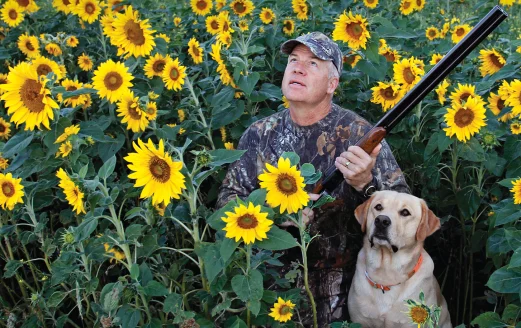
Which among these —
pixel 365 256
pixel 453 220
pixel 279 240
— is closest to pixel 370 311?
pixel 365 256

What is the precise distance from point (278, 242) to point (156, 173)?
51 cm

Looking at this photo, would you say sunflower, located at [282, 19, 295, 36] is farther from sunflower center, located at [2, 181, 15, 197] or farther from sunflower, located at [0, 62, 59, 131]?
sunflower center, located at [2, 181, 15, 197]

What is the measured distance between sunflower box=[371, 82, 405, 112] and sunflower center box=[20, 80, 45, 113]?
6.04 ft

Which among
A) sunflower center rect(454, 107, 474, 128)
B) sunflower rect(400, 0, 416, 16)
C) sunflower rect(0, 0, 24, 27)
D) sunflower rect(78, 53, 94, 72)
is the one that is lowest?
sunflower rect(78, 53, 94, 72)

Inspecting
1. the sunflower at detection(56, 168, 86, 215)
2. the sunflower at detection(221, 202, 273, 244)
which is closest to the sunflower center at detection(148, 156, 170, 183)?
the sunflower at detection(221, 202, 273, 244)

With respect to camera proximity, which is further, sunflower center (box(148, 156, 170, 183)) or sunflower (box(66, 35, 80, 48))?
sunflower (box(66, 35, 80, 48))

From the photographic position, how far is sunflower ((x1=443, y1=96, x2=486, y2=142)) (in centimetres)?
331

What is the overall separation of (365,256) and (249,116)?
1518 millimetres

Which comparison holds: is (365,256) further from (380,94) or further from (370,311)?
(380,94)

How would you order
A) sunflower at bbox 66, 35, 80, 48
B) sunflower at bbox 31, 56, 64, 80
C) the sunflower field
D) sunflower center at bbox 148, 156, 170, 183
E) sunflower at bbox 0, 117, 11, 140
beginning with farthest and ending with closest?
1. sunflower at bbox 66, 35, 80, 48
2. sunflower at bbox 0, 117, 11, 140
3. sunflower at bbox 31, 56, 64, 80
4. the sunflower field
5. sunflower center at bbox 148, 156, 170, 183

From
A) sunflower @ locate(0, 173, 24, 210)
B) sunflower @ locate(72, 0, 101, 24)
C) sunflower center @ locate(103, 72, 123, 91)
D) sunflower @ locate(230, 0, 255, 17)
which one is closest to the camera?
sunflower @ locate(0, 173, 24, 210)

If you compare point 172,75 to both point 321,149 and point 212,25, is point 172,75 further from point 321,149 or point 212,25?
point 212,25

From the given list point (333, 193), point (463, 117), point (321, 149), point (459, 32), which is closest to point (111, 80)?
point (321, 149)

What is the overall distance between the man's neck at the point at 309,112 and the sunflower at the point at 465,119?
59 centimetres
